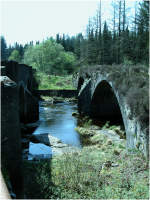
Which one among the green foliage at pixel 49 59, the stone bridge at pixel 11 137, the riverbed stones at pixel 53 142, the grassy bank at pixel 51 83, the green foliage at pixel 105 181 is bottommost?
the riverbed stones at pixel 53 142

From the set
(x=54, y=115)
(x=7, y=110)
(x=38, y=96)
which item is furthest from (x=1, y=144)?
(x=38, y=96)

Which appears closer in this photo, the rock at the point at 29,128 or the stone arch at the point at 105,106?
the rock at the point at 29,128

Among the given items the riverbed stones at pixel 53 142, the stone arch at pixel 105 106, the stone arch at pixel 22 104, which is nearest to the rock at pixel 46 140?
the riverbed stones at pixel 53 142

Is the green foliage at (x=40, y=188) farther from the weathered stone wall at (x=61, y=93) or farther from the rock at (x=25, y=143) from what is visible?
the weathered stone wall at (x=61, y=93)

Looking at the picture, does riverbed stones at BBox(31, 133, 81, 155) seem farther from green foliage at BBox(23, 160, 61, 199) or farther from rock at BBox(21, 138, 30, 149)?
green foliage at BBox(23, 160, 61, 199)

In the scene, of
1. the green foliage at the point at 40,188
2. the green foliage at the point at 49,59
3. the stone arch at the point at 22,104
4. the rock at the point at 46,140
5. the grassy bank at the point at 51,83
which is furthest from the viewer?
the green foliage at the point at 49,59

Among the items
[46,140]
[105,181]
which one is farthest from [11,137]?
[46,140]

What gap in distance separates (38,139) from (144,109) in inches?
267

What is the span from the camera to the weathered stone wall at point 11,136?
448cm

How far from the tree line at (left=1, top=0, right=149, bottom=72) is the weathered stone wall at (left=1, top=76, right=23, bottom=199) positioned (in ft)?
41.6

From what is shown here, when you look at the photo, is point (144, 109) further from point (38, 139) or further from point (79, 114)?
point (79, 114)

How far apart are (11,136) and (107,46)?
29171 millimetres

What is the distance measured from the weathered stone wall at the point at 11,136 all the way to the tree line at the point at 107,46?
12679 millimetres

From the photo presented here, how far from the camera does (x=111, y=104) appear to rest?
16922 millimetres
